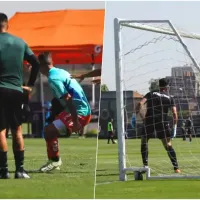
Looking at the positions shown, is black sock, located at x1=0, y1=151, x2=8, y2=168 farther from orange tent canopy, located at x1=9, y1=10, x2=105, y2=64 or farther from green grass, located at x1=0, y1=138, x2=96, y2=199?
orange tent canopy, located at x1=9, y1=10, x2=105, y2=64

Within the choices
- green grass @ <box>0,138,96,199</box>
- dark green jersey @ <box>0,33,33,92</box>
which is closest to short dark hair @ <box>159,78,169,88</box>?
green grass @ <box>0,138,96,199</box>

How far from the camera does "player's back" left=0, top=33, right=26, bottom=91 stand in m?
7.62

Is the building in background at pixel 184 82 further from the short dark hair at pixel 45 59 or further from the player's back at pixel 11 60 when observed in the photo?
the player's back at pixel 11 60

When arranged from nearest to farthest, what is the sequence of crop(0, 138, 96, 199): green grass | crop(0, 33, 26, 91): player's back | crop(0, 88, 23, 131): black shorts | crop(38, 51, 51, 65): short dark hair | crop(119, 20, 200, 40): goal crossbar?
1. crop(0, 138, 96, 199): green grass
2. crop(0, 33, 26, 91): player's back
3. crop(0, 88, 23, 131): black shorts
4. crop(38, 51, 51, 65): short dark hair
5. crop(119, 20, 200, 40): goal crossbar

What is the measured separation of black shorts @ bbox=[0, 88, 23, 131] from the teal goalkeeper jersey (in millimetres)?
800

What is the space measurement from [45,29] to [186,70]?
1031cm

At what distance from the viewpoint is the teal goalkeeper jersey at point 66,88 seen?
344 inches

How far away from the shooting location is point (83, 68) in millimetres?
23641

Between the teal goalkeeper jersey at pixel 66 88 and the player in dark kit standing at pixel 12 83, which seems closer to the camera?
the player in dark kit standing at pixel 12 83

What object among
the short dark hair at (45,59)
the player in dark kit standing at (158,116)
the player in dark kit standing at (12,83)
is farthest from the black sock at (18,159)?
the player in dark kit standing at (158,116)

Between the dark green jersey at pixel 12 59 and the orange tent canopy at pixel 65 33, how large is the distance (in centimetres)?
1058

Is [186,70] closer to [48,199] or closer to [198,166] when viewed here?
[198,166]

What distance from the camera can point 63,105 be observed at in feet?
30.6

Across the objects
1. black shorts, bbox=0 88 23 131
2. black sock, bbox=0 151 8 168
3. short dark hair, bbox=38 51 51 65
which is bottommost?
black sock, bbox=0 151 8 168
